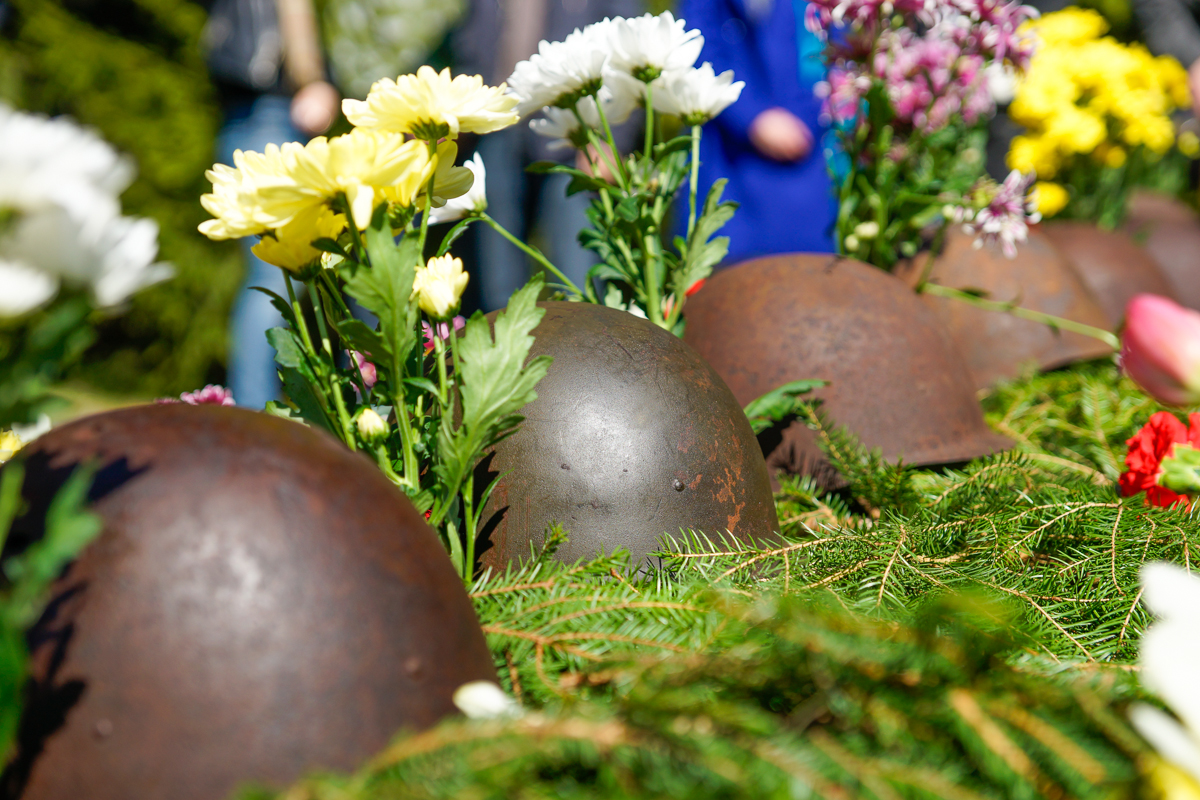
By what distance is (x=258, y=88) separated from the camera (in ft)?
10.4

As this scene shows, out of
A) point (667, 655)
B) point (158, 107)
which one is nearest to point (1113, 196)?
point (667, 655)

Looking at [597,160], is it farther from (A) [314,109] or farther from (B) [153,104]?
(B) [153,104]

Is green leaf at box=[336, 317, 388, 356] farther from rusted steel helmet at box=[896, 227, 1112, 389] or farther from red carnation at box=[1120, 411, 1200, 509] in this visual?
rusted steel helmet at box=[896, 227, 1112, 389]

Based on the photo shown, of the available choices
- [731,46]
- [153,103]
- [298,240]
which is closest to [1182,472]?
[298,240]

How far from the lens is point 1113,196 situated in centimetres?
385

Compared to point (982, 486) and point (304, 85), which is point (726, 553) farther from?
point (304, 85)

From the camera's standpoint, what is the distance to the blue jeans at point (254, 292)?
3189 mm

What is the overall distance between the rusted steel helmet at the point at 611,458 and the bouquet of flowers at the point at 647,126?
0.32 m

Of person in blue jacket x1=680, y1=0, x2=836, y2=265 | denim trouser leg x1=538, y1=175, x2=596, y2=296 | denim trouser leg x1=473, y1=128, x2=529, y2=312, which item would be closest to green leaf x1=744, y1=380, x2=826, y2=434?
person in blue jacket x1=680, y1=0, x2=836, y2=265

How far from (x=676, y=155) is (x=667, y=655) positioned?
39.4 inches

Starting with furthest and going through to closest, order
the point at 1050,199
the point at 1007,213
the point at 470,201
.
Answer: the point at 1050,199 < the point at 1007,213 < the point at 470,201

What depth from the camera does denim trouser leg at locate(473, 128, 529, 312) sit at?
3.38 metres

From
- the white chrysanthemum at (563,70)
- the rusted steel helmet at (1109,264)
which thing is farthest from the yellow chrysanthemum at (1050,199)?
the white chrysanthemum at (563,70)

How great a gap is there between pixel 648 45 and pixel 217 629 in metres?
1.06
